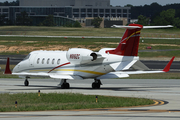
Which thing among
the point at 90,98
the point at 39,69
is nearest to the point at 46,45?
the point at 39,69

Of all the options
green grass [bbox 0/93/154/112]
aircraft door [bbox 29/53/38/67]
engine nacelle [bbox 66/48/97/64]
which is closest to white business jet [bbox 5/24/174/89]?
engine nacelle [bbox 66/48/97/64]

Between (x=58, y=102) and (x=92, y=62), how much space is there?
10.3m

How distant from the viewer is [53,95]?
95.2 ft

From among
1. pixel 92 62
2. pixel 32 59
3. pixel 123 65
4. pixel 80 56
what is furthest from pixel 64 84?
pixel 123 65

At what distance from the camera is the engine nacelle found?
3547 cm

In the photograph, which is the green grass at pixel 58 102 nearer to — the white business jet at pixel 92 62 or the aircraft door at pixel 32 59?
the white business jet at pixel 92 62

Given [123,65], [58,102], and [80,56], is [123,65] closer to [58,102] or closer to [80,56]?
[80,56]

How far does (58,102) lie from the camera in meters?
26.2

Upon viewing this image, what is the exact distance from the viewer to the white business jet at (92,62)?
34.8 meters

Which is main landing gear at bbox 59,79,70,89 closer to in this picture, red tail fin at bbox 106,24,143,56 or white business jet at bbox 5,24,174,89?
→ white business jet at bbox 5,24,174,89

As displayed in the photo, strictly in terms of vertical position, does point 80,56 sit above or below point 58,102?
above

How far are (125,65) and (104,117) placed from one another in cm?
1565

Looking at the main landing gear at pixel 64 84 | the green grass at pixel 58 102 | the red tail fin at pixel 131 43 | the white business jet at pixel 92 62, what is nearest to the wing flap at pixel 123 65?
the white business jet at pixel 92 62

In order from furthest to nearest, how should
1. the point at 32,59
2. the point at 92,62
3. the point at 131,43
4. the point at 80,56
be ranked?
the point at 32,59 < the point at 80,56 < the point at 92,62 < the point at 131,43
